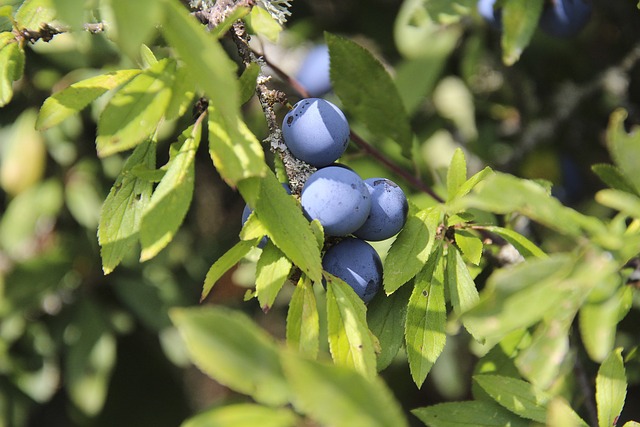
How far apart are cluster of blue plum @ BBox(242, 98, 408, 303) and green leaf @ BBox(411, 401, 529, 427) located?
0.51 ft

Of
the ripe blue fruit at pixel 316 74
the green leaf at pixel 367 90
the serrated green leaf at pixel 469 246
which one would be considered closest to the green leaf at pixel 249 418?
the serrated green leaf at pixel 469 246

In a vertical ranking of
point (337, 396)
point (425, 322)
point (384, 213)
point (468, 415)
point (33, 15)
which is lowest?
point (468, 415)

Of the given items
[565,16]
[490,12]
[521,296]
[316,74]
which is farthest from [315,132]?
[316,74]

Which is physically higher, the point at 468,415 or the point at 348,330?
the point at 348,330

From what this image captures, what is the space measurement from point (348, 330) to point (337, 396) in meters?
0.24

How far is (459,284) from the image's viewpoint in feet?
2.72

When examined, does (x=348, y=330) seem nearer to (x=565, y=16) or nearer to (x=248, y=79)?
(x=248, y=79)

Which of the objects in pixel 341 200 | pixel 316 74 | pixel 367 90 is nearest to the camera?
pixel 341 200

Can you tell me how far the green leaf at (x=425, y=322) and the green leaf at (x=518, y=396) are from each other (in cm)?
8

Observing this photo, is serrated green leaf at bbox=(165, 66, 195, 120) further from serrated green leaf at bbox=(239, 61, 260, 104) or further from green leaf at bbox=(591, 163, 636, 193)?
green leaf at bbox=(591, 163, 636, 193)

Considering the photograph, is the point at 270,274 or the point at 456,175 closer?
the point at 270,274

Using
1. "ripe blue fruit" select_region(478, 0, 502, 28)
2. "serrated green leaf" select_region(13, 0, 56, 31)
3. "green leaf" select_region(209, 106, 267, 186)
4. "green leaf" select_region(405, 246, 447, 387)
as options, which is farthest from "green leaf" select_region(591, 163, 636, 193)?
"serrated green leaf" select_region(13, 0, 56, 31)

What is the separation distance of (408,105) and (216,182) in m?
0.65

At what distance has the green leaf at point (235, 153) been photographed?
67 cm
